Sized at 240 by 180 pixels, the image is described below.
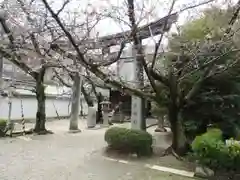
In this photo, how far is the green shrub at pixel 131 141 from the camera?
739 centimetres

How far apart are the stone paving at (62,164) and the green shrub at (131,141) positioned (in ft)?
1.99

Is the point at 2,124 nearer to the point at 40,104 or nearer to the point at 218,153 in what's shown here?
the point at 40,104

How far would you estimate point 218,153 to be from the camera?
5492 millimetres

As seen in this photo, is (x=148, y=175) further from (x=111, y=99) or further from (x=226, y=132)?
(x=111, y=99)

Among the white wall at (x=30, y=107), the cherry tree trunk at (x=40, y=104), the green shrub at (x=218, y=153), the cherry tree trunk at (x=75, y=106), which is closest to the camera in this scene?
the green shrub at (x=218, y=153)

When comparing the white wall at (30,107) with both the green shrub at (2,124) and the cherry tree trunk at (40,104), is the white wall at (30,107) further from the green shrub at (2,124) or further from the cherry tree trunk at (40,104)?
the green shrub at (2,124)

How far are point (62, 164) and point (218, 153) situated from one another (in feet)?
12.6

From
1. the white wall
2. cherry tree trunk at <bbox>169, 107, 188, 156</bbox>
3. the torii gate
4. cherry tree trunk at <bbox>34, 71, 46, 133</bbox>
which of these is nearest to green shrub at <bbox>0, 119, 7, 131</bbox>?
cherry tree trunk at <bbox>34, 71, 46, 133</bbox>

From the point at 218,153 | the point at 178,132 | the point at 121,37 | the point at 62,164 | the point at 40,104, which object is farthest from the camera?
the point at 40,104

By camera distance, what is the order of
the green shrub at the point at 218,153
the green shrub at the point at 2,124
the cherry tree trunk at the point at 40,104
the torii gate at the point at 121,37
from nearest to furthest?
the green shrub at the point at 218,153, the torii gate at the point at 121,37, the green shrub at the point at 2,124, the cherry tree trunk at the point at 40,104

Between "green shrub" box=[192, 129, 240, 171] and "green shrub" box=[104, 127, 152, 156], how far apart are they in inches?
80.2

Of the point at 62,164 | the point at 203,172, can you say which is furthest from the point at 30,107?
the point at 203,172

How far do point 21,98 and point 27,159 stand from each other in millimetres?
10118

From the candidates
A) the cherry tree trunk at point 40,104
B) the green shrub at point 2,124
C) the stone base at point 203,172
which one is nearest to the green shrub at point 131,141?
the stone base at point 203,172
